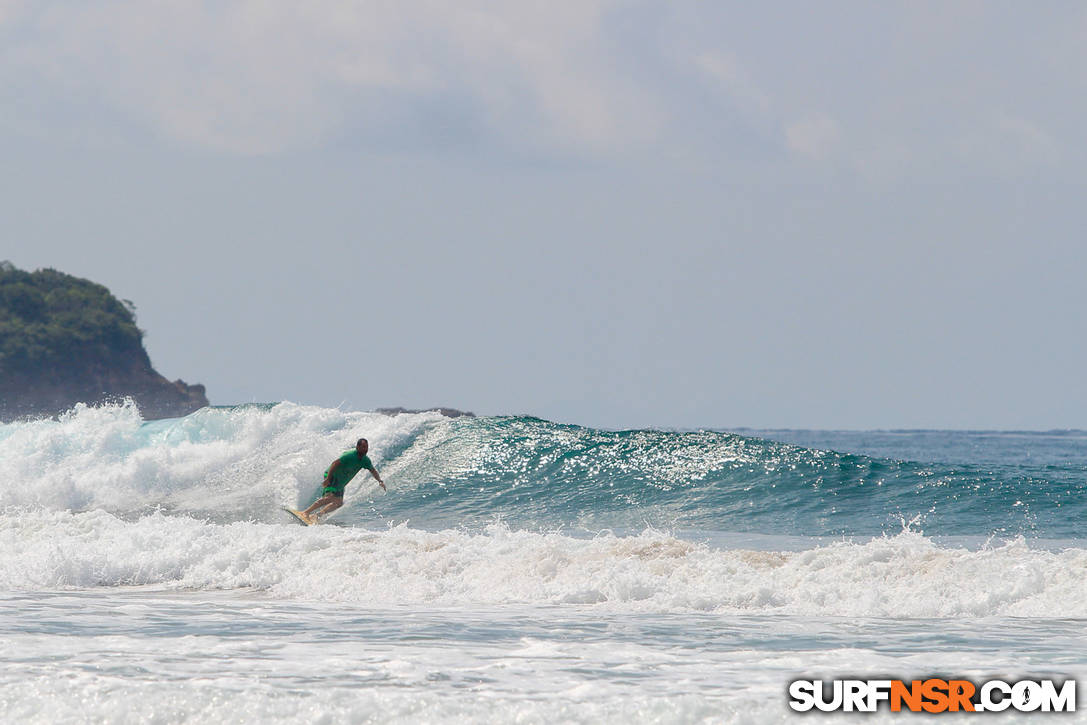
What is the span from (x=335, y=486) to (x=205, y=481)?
21.6 feet

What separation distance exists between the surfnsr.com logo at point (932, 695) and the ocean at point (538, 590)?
0.51 ft

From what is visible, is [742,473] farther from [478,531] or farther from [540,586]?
[540,586]

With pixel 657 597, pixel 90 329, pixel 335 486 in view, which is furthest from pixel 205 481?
pixel 90 329

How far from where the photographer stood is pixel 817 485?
20156 millimetres

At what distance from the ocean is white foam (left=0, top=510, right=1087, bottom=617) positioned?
0.03 metres

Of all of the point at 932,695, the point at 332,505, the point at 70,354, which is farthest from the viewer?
the point at 70,354

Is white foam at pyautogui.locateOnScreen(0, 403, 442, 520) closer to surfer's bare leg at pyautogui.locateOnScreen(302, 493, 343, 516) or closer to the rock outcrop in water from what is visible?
surfer's bare leg at pyautogui.locateOnScreen(302, 493, 343, 516)

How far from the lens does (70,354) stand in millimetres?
95500

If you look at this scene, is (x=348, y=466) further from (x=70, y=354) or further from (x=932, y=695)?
(x=70, y=354)

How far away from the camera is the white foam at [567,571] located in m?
10.5

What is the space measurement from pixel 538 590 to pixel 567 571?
59cm

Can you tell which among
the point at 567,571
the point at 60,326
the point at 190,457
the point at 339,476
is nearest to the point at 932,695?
the point at 567,571

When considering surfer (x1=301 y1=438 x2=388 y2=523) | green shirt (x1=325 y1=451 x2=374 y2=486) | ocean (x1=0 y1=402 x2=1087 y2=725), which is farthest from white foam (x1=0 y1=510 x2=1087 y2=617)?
green shirt (x1=325 y1=451 x2=374 y2=486)

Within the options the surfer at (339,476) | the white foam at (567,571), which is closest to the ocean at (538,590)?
the white foam at (567,571)
